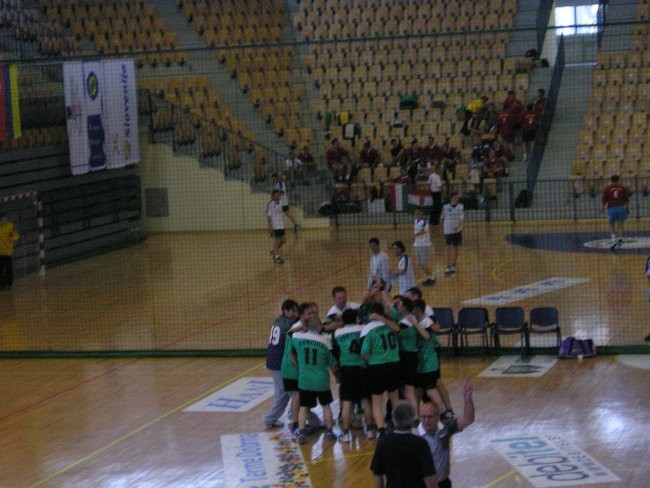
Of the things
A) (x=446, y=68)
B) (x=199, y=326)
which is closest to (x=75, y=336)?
(x=199, y=326)

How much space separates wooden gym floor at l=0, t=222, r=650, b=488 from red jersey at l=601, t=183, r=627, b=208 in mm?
1120

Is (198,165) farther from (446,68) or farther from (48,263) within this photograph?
(446,68)

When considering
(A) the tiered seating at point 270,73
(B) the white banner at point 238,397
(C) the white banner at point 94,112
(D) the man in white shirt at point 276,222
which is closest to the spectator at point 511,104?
(A) the tiered seating at point 270,73

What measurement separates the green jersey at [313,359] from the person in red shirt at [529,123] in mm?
14696

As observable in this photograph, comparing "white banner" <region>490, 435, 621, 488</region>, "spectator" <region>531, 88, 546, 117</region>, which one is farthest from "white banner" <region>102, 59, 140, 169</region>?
"white banner" <region>490, 435, 621, 488</region>

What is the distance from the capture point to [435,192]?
104 ft

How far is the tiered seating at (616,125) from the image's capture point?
82.0 feet

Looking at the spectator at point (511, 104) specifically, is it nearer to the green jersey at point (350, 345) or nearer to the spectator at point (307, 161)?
the spectator at point (307, 161)

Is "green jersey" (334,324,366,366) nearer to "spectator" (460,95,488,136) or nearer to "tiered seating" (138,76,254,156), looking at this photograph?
"spectator" (460,95,488,136)

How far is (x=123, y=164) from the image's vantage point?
103 feet

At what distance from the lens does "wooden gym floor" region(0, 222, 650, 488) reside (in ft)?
44.6

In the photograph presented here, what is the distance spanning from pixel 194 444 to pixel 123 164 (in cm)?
1783

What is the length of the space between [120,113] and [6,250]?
525 centimetres

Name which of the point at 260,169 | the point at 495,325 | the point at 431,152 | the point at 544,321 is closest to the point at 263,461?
the point at 495,325
